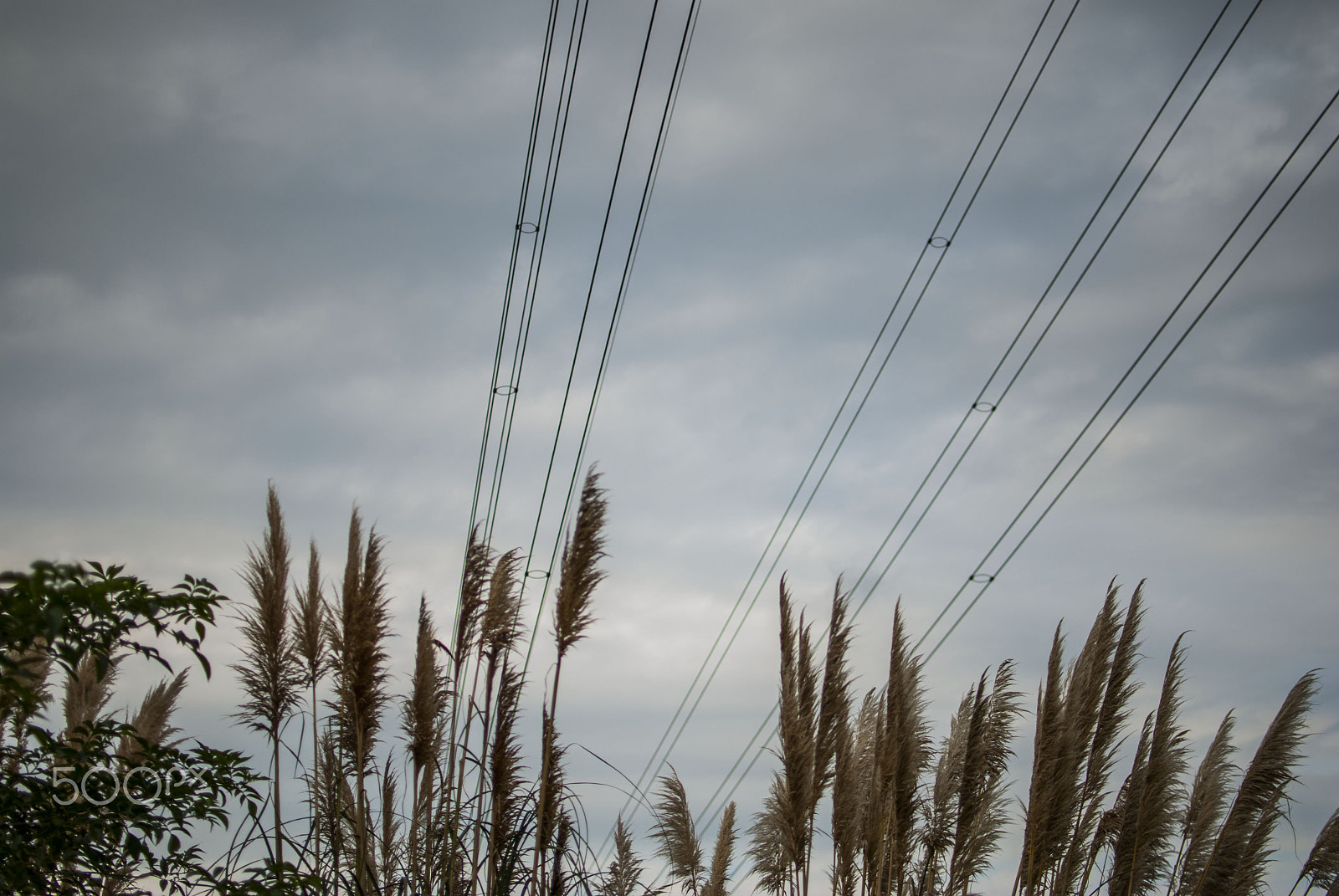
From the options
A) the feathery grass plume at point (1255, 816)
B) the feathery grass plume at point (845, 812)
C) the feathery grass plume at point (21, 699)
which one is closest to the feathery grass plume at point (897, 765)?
the feathery grass plume at point (845, 812)

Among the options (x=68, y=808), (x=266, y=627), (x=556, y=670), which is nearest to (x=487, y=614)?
(x=556, y=670)

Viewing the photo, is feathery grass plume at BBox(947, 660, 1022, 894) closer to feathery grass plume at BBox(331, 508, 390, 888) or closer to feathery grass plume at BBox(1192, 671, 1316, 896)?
feathery grass plume at BBox(1192, 671, 1316, 896)

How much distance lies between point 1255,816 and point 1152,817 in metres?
0.55

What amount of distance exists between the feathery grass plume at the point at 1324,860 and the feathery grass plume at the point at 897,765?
1989 millimetres

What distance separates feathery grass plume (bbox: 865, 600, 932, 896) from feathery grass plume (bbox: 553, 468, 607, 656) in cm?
182

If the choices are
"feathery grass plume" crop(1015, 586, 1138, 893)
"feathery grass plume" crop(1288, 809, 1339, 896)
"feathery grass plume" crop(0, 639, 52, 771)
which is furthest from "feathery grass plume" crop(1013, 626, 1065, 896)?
"feathery grass plume" crop(0, 639, 52, 771)

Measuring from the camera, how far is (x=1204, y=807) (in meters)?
5.28

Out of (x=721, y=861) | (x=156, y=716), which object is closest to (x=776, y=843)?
(x=721, y=861)

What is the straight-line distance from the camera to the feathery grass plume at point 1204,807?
5.21 metres

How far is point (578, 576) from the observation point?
13.8 feet

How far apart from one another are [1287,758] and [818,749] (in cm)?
235

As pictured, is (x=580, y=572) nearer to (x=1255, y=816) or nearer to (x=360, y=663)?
(x=360, y=663)

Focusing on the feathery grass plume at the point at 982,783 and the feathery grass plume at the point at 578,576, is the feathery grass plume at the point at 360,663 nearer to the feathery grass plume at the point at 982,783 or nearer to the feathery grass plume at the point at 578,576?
the feathery grass plume at the point at 578,576

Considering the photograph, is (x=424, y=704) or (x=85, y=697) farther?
(x=85, y=697)
